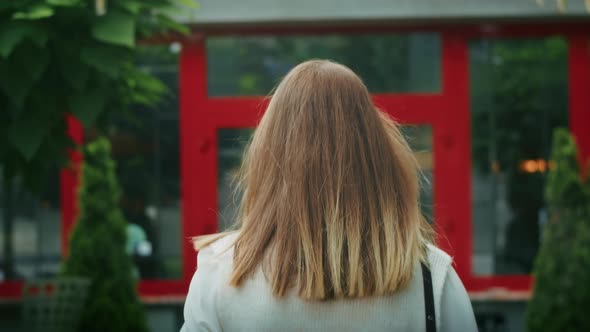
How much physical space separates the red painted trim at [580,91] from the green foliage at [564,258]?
2.93 ft

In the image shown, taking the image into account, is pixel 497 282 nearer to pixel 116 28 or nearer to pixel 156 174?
pixel 156 174

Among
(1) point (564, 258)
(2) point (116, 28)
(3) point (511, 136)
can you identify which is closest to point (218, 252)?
(2) point (116, 28)

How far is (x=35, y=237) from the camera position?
10633mm

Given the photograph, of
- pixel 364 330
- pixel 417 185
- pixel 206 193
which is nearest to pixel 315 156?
pixel 417 185

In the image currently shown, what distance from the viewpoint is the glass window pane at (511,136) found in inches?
420

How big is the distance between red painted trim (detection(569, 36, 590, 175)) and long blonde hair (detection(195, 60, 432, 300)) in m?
8.57

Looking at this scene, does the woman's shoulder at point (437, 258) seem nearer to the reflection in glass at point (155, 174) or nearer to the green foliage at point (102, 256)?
the green foliage at point (102, 256)

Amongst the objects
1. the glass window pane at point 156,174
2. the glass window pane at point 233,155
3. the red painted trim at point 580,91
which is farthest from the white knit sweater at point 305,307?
the red painted trim at point 580,91

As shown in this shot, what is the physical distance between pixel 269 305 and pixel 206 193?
8.32m

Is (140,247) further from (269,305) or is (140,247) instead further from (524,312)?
(269,305)

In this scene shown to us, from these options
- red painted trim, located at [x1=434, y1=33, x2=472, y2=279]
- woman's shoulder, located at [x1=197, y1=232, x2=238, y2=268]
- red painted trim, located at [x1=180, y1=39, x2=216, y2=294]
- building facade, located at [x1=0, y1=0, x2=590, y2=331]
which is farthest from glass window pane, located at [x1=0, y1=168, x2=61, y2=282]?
woman's shoulder, located at [x1=197, y1=232, x2=238, y2=268]

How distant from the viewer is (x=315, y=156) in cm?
244

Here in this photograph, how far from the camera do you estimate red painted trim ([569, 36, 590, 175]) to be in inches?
419

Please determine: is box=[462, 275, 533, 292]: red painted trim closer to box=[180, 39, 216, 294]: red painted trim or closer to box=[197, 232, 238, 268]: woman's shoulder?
box=[180, 39, 216, 294]: red painted trim
